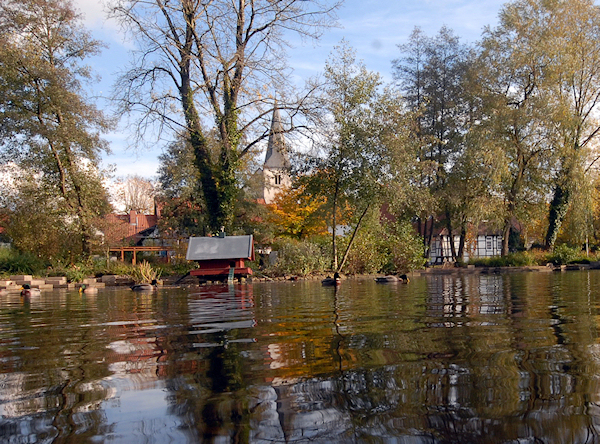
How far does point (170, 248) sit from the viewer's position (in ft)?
114

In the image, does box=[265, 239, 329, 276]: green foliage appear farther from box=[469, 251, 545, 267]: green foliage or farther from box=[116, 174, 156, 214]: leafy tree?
box=[116, 174, 156, 214]: leafy tree

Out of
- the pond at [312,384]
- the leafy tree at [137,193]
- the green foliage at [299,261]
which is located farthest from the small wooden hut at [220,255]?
the leafy tree at [137,193]

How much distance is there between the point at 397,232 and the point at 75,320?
24.1 meters

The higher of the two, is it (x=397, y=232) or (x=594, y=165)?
(x=594, y=165)

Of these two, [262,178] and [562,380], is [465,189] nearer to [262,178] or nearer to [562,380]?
[262,178]

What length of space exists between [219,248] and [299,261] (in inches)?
162

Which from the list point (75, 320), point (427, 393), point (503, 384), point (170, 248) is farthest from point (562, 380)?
point (170, 248)

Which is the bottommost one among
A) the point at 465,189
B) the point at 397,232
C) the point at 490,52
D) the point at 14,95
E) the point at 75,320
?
the point at 75,320

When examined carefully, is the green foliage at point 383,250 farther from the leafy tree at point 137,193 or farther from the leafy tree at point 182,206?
the leafy tree at point 137,193

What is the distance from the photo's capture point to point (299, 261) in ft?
81.0

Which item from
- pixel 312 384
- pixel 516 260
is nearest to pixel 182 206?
pixel 516 260

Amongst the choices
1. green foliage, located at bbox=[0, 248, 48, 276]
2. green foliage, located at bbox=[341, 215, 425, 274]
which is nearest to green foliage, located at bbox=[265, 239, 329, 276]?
green foliage, located at bbox=[341, 215, 425, 274]

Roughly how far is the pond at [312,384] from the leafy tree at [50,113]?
84.5 feet

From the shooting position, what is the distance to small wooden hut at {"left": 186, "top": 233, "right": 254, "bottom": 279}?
861 inches
